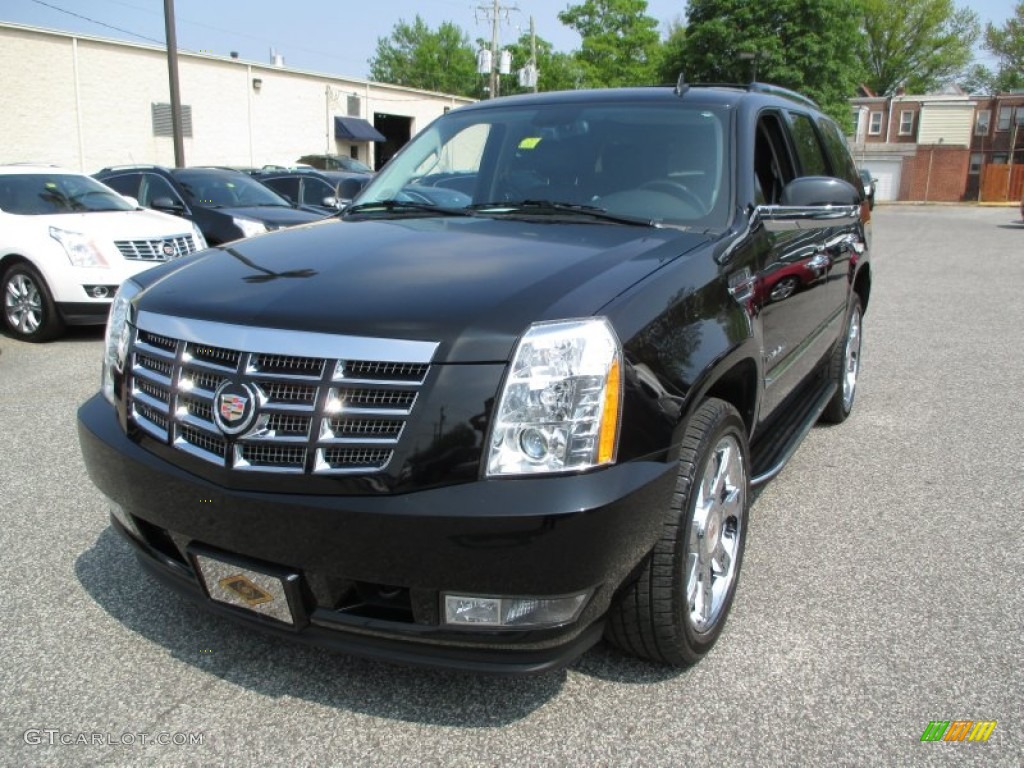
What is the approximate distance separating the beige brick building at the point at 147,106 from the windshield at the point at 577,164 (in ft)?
62.1

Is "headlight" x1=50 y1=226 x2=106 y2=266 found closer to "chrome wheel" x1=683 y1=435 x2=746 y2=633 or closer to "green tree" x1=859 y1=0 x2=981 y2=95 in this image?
"chrome wheel" x1=683 y1=435 x2=746 y2=633

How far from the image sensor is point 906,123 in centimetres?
5728

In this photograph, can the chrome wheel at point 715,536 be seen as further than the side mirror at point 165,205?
No

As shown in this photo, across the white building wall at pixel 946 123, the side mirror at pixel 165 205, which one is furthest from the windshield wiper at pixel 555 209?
the white building wall at pixel 946 123

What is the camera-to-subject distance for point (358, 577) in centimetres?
213

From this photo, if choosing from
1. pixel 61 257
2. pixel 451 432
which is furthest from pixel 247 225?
pixel 451 432

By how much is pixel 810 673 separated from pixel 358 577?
1467 mm

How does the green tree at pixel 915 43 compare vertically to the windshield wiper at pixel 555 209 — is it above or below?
above

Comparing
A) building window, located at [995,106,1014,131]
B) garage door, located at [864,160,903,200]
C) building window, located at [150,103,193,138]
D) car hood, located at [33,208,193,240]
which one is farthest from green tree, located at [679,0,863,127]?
car hood, located at [33,208,193,240]

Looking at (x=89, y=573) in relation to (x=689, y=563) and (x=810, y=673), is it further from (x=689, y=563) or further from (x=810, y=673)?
(x=810, y=673)

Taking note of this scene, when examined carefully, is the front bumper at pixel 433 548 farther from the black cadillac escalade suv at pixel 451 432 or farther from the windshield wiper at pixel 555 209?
the windshield wiper at pixel 555 209

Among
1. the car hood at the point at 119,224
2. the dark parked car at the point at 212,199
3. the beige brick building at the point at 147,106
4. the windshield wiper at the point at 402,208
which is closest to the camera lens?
the windshield wiper at the point at 402,208

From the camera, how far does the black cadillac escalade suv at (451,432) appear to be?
208cm

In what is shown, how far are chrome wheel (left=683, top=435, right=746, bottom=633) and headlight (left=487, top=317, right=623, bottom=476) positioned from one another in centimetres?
52
